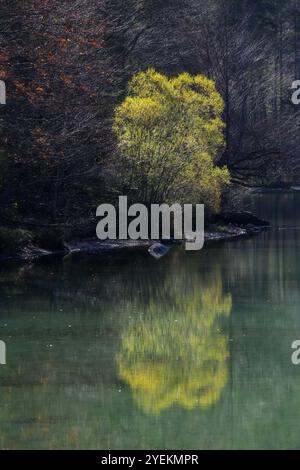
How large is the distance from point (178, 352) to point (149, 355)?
20.0 inches

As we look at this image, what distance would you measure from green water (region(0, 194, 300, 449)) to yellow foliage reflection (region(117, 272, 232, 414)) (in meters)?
0.03

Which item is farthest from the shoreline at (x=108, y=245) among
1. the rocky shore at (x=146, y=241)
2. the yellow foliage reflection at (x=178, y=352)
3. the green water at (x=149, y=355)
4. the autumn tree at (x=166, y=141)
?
the yellow foliage reflection at (x=178, y=352)

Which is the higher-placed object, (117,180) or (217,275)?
(117,180)

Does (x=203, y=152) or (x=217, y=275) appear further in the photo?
(x=203, y=152)

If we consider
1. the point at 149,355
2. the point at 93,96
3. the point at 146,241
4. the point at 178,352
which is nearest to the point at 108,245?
the point at 146,241

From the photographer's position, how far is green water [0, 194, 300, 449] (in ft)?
41.8

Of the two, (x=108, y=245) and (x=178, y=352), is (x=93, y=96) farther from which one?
(x=178, y=352)

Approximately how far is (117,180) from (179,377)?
2063 cm

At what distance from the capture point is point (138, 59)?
152ft

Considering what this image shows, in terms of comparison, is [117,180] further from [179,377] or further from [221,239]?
[179,377]

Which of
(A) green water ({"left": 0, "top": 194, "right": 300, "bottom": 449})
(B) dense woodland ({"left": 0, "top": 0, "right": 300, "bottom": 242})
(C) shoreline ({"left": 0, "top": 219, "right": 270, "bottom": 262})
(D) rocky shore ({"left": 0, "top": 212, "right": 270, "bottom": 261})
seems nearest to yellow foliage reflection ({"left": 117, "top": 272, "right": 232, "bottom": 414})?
(A) green water ({"left": 0, "top": 194, "right": 300, "bottom": 449})
